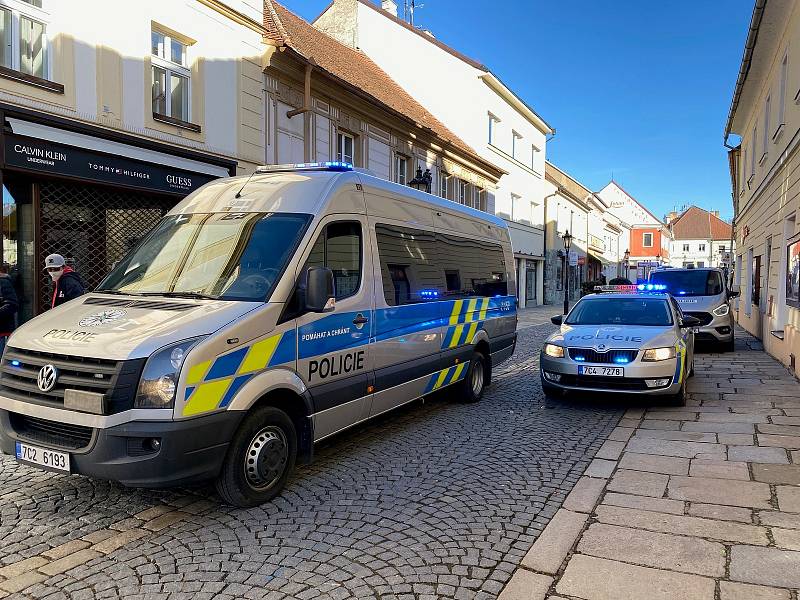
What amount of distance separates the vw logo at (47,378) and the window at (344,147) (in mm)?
12658

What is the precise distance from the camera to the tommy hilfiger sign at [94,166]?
28.3 feet

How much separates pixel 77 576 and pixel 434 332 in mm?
4229

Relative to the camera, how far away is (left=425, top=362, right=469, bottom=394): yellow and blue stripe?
6.75 m

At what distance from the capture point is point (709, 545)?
3625mm

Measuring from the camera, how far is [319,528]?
3893mm

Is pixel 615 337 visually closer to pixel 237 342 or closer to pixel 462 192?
pixel 237 342

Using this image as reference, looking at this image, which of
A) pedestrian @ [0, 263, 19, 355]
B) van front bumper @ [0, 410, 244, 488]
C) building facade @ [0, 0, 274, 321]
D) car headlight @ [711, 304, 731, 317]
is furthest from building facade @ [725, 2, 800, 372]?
pedestrian @ [0, 263, 19, 355]

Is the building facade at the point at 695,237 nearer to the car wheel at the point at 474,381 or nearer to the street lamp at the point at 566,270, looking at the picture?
the street lamp at the point at 566,270

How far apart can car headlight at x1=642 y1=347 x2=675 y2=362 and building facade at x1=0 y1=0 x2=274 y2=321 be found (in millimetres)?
8480

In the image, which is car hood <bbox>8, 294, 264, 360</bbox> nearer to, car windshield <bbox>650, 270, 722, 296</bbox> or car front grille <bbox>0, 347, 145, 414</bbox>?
car front grille <bbox>0, 347, 145, 414</bbox>

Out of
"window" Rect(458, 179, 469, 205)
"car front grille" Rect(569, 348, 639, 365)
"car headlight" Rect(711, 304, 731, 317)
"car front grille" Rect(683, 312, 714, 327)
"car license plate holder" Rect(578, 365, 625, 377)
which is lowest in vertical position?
"car license plate holder" Rect(578, 365, 625, 377)

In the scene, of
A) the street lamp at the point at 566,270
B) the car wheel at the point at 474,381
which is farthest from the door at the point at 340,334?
the street lamp at the point at 566,270

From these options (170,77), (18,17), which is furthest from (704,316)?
(18,17)

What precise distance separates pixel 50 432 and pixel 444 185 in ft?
65.1
